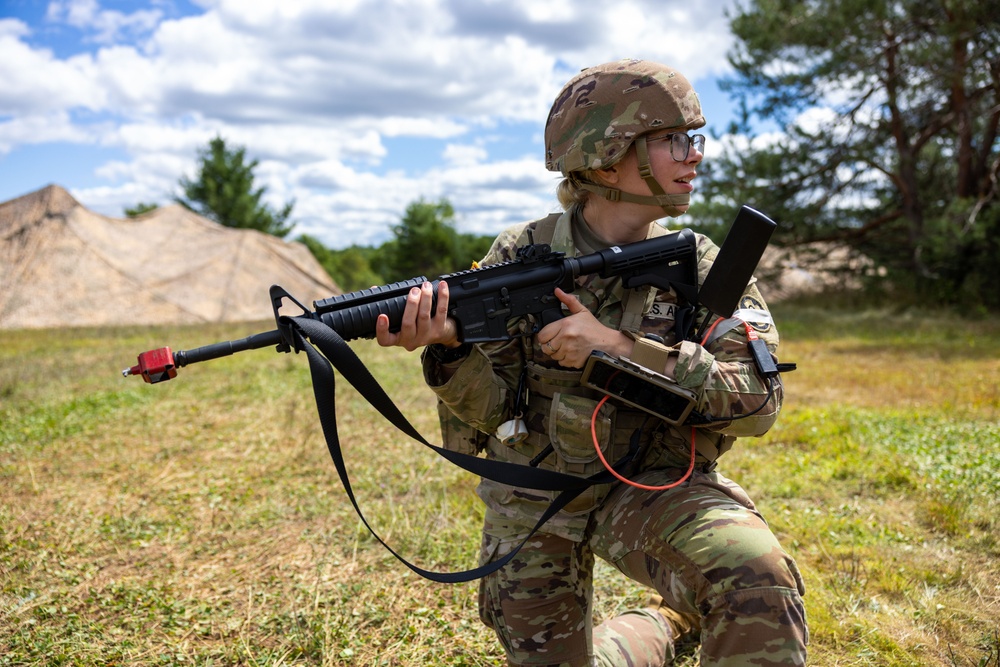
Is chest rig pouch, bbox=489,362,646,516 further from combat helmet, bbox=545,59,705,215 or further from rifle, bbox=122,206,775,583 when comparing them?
combat helmet, bbox=545,59,705,215

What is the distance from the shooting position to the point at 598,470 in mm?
2949

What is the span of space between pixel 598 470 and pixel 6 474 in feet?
16.4

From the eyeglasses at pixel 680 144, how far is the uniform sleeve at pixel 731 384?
697 millimetres

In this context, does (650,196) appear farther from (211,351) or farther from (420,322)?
(211,351)

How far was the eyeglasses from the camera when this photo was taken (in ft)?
9.69

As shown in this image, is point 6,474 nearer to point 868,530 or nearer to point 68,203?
point 868,530

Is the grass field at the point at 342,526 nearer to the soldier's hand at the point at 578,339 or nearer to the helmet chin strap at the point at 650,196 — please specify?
the soldier's hand at the point at 578,339

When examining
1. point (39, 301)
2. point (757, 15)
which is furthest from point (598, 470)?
point (39, 301)

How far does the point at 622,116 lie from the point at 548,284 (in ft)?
2.28

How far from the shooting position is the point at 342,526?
15.8 feet

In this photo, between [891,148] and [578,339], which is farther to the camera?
[891,148]

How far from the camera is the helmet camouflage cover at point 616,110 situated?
2910 millimetres

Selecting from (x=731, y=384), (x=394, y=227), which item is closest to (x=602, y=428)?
(x=731, y=384)

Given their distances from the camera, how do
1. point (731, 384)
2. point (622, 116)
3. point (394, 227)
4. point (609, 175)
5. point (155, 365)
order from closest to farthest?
point (155, 365)
point (731, 384)
point (622, 116)
point (609, 175)
point (394, 227)
